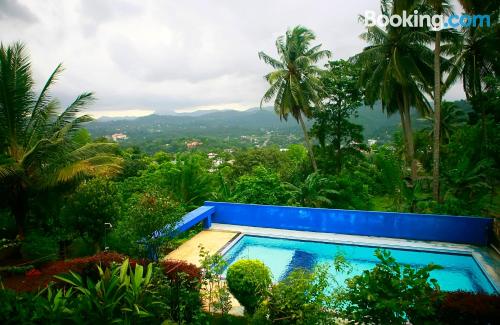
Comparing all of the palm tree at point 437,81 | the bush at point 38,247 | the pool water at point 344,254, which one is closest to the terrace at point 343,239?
the pool water at point 344,254

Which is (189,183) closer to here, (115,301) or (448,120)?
(115,301)

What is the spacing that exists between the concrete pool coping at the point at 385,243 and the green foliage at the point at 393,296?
475 cm

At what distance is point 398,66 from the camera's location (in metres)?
13.4

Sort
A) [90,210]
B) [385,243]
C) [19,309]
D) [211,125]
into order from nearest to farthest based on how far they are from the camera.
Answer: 1. [19,309]
2. [90,210]
3. [385,243]
4. [211,125]

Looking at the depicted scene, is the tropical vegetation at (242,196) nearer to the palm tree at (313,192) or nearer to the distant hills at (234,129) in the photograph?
the palm tree at (313,192)

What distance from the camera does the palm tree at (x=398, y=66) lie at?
44.4ft

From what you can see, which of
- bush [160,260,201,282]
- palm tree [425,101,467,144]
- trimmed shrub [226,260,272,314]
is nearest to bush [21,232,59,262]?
bush [160,260,201,282]

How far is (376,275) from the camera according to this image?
3.80m

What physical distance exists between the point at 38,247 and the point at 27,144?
2.60 m

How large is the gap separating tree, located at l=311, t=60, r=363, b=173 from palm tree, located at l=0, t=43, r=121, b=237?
40.1 ft

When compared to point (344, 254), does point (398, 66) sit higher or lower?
higher

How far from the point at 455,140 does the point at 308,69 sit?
7826 millimetres

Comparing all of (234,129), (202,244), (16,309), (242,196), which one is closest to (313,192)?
(242,196)

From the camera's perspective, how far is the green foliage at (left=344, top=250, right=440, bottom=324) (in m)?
3.48
